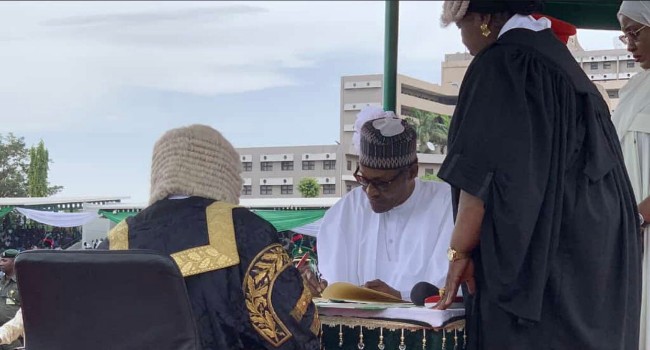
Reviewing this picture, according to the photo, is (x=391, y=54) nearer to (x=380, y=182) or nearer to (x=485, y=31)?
(x=380, y=182)

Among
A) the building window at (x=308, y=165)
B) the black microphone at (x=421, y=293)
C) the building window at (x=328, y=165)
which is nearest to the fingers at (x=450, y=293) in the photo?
the black microphone at (x=421, y=293)

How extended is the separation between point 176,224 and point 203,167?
21cm

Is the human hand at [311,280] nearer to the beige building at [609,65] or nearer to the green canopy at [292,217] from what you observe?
the beige building at [609,65]

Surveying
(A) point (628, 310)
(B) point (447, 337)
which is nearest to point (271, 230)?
(B) point (447, 337)

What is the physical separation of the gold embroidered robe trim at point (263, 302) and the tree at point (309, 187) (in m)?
39.6

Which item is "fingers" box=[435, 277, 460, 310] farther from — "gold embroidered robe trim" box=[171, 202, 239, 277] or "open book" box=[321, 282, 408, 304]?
"gold embroidered robe trim" box=[171, 202, 239, 277]

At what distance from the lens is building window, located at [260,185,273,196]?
44069 millimetres

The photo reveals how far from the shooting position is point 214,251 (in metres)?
2.21

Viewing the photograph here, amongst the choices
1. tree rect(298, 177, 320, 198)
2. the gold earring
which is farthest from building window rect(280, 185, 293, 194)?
the gold earring

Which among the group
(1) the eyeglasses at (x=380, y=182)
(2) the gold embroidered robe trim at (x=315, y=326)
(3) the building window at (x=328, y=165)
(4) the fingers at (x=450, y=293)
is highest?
(3) the building window at (x=328, y=165)

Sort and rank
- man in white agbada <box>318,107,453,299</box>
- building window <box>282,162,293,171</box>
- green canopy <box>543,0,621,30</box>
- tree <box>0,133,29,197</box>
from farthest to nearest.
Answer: building window <box>282,162,293,171</box>, tree <box>0,133,29,197</box>, green canopy <box>543,0,621,30</box>, man in white agbada <box>318,107,453,299</box>

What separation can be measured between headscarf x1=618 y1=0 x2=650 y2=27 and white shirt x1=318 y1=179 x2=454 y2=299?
1.07 metres

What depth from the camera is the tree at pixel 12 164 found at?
45.4 ft

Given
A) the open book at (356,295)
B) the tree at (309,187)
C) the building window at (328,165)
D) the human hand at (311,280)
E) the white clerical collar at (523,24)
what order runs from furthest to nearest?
the tree at (309,187) < the building window at (328,165) < the human hand at (311,280) < the open book at (356,295) < the white clerical collar at (523,24)
